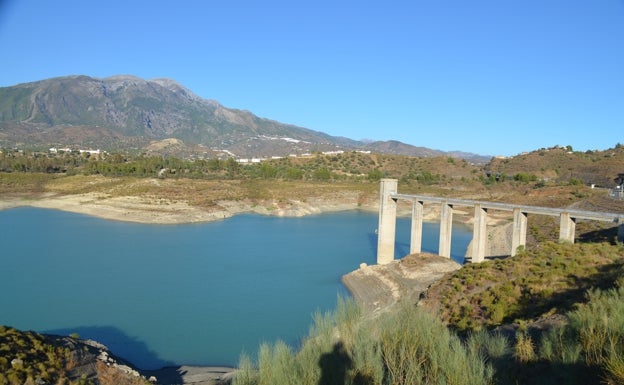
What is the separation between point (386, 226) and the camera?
27891mm

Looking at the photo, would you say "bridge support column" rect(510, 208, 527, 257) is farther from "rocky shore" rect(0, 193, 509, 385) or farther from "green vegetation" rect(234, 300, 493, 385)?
"green vegetation" rect(234, 300, 493, 385)

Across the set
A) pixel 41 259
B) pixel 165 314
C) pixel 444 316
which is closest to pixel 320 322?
pixel 444 316

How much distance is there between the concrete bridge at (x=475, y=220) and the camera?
1905 cm

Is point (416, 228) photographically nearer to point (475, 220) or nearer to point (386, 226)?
point (386, 226)

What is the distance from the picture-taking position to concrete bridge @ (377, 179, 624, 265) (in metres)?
19.0

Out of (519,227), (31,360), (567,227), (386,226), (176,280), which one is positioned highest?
(567,227)

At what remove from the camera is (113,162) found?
236 feet

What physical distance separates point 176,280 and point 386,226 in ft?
39.4

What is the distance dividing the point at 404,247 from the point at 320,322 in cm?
2659

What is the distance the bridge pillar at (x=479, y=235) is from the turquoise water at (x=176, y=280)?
6.56 metres

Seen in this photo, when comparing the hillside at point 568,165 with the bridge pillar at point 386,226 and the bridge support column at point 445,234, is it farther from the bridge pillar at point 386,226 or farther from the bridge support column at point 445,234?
the bridge pillar at point 386,226

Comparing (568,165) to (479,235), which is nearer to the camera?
(479,235)

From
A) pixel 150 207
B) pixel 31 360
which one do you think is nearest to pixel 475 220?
pixel 31 360

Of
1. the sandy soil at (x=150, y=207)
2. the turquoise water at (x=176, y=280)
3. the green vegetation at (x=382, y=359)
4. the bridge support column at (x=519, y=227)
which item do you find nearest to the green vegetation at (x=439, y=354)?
the green vegetation at (x=382, y=359)
